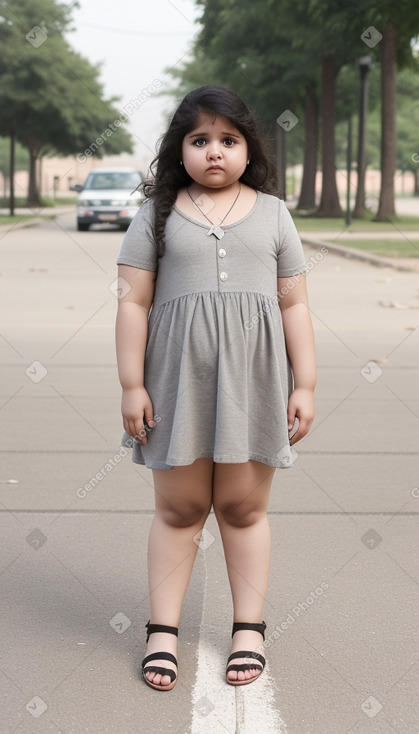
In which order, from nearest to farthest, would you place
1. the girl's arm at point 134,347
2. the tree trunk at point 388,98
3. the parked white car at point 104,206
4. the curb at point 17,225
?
the girl's arm at point 134,347 < the parked white car at point 104,206 < the curb at point 17,225 < the tree trunk at point 388,98

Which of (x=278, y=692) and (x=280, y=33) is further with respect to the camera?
(x=280, y=33)

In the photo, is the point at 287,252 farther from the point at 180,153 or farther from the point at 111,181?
the point at 111,181

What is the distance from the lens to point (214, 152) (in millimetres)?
3096

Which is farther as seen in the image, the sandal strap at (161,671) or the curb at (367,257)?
the curb at (367,257)

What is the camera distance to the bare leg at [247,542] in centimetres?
324

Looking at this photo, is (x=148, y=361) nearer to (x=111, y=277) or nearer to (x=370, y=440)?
(x=370, y=440)

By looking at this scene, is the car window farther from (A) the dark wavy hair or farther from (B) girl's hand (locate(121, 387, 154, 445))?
(B) girl's hand (locate(121, 387, 154, 445))

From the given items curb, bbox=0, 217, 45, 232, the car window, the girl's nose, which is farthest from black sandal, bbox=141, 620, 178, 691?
the car window

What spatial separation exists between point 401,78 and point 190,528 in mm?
51901

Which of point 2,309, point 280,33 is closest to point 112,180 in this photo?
point 280,33

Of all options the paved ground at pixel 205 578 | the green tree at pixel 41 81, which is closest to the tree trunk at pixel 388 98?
the green tree at pixel 41 81

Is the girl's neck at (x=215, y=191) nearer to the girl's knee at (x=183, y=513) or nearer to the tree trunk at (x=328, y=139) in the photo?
the girl's knee at (x=183, y=513)

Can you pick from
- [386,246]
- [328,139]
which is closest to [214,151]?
[386,246]

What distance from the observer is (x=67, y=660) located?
332cm
